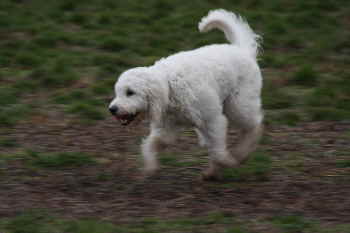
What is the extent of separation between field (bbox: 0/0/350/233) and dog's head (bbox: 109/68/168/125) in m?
0.75

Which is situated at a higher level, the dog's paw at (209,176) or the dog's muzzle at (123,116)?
the dog's muzzle at (123,116)

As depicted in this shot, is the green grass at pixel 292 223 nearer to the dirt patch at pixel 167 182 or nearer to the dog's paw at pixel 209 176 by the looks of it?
the dirt patch at pixel 167 182

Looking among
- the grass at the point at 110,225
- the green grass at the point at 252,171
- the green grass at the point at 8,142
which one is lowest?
the grass at the point at 110,225

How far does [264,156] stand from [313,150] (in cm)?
57

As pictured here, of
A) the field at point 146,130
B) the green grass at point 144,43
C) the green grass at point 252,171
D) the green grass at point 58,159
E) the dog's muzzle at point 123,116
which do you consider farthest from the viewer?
the green grass at point 144,43

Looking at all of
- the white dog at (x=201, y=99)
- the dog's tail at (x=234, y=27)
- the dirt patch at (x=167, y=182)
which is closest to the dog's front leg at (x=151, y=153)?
the white dog at (x=201, y=99)

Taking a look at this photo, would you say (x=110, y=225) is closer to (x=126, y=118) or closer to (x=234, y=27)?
(x=126, y=118)

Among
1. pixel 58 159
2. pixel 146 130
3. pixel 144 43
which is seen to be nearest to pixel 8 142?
pixel 58 159

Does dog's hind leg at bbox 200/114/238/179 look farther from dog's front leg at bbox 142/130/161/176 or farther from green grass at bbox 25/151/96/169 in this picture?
green grass at bbox 25/151/96/169

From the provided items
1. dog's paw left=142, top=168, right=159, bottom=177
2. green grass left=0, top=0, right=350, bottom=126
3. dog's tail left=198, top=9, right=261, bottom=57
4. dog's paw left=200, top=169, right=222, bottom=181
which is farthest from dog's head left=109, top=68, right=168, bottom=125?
green grass left=0, top=0, right=350, bottom=126

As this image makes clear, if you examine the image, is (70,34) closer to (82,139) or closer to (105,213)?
(82,139)

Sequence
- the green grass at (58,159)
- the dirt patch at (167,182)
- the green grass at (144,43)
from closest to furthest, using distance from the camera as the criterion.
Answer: the dirt patch at (167,182), the green grass at (58,159), the green grass at (144,43)

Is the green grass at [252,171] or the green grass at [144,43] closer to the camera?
the green grass at [252,171]

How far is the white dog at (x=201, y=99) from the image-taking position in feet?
18.9
